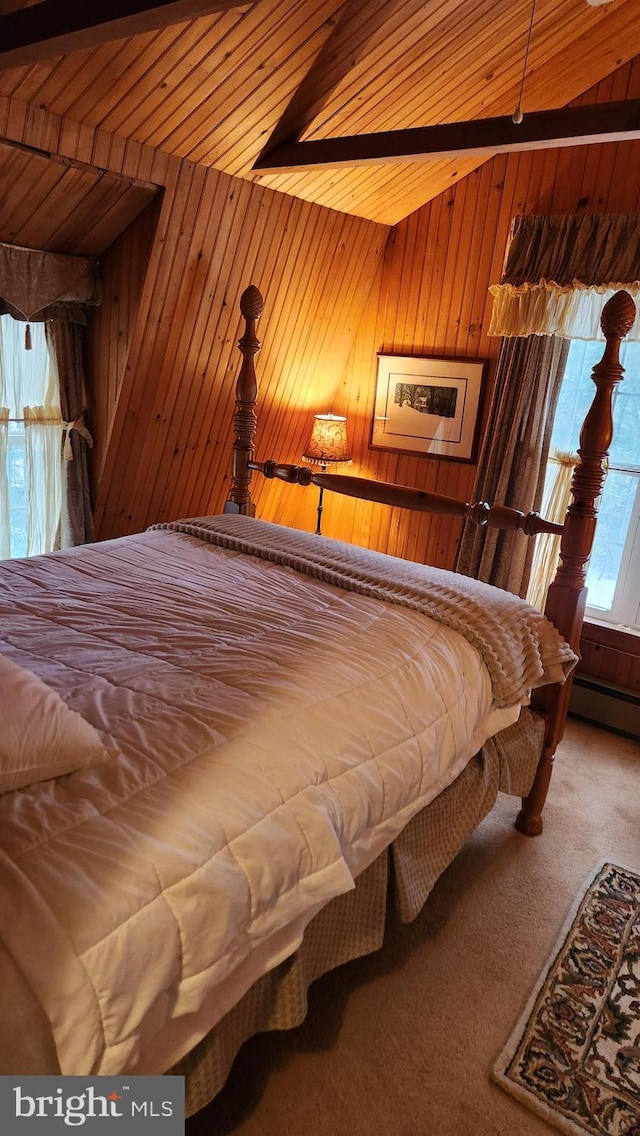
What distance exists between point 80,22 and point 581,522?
1859mm

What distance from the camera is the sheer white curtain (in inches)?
122

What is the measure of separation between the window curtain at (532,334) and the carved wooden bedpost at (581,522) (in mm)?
945

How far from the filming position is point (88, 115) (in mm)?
2441

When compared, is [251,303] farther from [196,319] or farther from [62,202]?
[62,202]

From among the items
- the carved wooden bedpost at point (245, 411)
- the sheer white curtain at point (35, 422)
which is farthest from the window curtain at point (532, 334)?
the sheer white curtain at point (35, 422)

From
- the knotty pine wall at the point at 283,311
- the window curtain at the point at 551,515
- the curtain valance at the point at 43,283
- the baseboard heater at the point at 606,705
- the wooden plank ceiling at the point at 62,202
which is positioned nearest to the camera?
the wooden plank ceiling at the point at 62,202

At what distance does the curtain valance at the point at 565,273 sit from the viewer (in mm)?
2990

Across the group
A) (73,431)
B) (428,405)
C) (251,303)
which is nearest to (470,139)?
(251,303)

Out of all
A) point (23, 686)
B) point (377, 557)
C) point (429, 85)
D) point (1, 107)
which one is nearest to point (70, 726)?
point (23, 686)

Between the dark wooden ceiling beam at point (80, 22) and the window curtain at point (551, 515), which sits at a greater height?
the dark wooden ceiling beam at point (80, 22)

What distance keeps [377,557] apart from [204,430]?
4.89 ft

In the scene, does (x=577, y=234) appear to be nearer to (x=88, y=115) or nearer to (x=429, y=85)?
(x=429, y=85)

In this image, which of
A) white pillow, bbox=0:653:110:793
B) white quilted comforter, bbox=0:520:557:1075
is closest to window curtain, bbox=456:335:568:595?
white quilted comforter, bbox=0:520:557:1075

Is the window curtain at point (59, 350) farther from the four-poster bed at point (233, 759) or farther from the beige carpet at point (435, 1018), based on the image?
the beige carpet at point (435, 1018)
